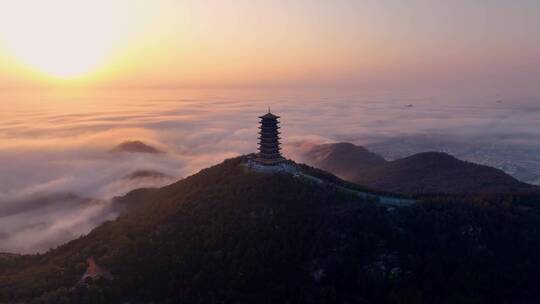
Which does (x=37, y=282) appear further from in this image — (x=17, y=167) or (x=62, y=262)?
(x=17, y=167)

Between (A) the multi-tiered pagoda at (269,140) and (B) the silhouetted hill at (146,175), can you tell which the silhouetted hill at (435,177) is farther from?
(B) the silhouetted hill at (146,175)

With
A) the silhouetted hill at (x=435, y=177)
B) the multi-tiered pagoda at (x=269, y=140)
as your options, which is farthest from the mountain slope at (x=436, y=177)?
the multi-tiered pagoda at (x=269, y=140)

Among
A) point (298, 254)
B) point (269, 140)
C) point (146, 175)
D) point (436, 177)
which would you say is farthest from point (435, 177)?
point (146, 175)

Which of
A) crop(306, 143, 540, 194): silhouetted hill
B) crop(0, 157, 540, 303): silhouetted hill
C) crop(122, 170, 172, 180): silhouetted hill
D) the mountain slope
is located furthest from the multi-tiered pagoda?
crop(122, 170, 172, 180): silhouetted hill

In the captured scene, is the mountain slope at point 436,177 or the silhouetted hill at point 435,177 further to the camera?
the mountain slope at point 436,177

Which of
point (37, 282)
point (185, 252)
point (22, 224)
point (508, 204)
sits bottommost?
point (22, 224)

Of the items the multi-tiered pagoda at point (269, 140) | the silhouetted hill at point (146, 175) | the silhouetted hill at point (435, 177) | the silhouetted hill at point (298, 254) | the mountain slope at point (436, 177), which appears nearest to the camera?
the silhouetted hill at point (298, 254)

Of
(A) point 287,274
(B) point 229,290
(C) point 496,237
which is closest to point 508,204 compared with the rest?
(C) point 496,237

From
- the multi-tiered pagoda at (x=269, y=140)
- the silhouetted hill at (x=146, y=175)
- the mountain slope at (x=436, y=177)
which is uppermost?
the multi-tiered pagoda at (x=269, y=140)
